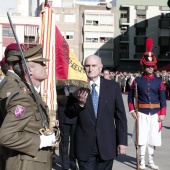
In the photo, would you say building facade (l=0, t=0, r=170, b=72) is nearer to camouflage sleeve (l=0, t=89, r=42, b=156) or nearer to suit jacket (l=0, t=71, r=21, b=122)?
suit jacket (l=0, t=71, r=21, b=122)

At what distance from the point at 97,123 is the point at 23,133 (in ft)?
5.98

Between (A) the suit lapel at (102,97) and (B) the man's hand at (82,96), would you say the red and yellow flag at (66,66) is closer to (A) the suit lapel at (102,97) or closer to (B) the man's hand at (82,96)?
(A) the suit lapel at (102,97)

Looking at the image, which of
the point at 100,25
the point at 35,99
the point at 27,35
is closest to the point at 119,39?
the point at 100,25

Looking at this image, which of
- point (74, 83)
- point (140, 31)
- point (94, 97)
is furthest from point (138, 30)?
point (94, 97)

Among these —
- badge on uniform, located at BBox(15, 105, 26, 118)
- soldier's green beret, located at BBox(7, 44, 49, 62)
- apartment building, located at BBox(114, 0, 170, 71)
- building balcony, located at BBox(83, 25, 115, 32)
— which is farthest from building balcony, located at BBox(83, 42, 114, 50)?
badge on uniform, located at BBox(15, 105, 26, 118)

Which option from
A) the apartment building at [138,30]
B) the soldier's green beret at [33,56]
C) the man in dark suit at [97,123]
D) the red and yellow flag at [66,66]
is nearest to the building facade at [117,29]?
the apartment building at [138,30]

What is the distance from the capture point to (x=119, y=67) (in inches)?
2719

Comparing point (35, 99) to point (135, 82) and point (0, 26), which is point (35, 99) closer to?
point (135, 82)

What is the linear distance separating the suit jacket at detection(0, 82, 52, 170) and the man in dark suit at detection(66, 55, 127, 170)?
1.45m

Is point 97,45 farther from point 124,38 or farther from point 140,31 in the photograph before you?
point 140,31

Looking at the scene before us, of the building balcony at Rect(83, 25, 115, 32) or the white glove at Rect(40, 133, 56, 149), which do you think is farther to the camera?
the building balcony at Rect(83, 25, 115, 32)

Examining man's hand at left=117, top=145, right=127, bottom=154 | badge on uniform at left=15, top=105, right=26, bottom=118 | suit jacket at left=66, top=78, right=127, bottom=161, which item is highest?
badge on uniform at left=15, top=105, right=26, bottom=118

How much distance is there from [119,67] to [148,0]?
433 inches

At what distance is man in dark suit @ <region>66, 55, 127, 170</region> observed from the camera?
530 cm
